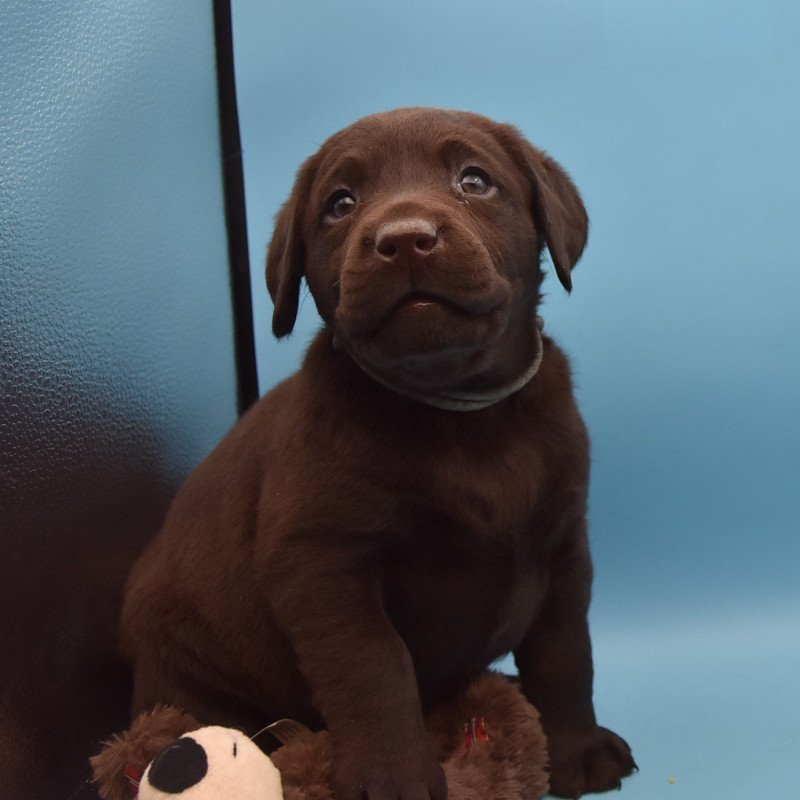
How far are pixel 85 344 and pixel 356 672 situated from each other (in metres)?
1.01

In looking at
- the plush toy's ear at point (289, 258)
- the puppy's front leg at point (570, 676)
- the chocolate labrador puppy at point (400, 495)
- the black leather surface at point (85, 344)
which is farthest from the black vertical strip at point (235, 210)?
the puppy's front leg at point (570, 676)

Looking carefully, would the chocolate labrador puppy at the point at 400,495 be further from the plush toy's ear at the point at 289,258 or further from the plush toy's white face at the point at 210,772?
the plush toy's white face at the point at 210,772

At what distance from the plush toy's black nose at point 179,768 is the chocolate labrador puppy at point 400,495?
0.79ft

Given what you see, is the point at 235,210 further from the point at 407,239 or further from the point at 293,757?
the point at 293,757

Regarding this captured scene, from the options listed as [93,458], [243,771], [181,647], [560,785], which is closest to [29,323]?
[93,458]

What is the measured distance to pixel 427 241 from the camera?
160cm

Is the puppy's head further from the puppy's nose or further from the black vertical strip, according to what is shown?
the black vertical strip

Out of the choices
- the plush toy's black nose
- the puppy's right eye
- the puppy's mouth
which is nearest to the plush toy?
the plush toy's black nose

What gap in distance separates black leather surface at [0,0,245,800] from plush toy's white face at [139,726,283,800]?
0.44 metres

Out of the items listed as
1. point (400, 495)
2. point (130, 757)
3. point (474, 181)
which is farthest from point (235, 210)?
point (130, 757)

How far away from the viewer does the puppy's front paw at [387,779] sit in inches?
64.1

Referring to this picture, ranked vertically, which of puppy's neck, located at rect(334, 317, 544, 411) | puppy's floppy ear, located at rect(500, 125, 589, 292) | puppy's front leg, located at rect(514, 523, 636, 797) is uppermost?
puppy's floppy ear, located at rect(500, 125, 589, 292)

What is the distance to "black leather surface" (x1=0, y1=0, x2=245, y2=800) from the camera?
195 centimetres

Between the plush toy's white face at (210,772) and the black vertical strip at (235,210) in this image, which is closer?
the plush toy's white face at (210,772)
